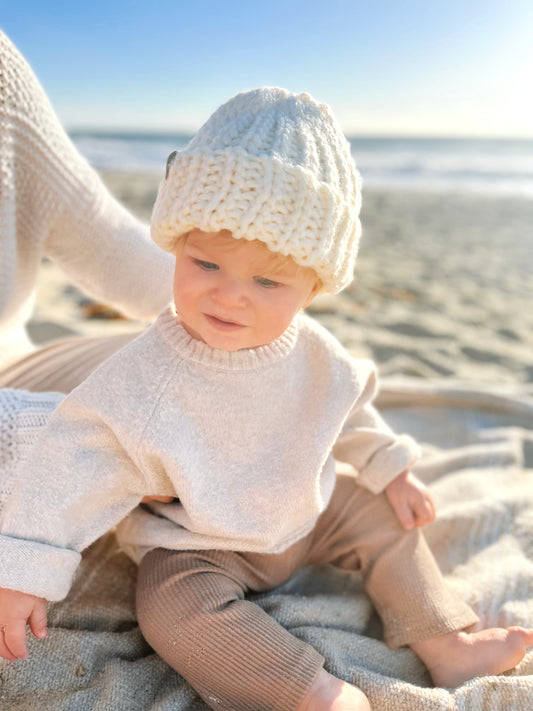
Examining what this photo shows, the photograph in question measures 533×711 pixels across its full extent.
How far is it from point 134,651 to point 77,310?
7.85ft

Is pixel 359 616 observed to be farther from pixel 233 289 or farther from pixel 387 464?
pixel 233 289

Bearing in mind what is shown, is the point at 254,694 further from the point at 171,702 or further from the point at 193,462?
the point at 193,462

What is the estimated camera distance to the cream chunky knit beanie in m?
1.00

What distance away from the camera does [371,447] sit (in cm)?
146

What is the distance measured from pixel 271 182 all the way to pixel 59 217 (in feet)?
2.44

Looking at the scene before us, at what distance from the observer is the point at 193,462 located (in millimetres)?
1163

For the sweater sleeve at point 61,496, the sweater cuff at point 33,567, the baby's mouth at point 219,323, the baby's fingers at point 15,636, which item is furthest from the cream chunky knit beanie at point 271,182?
the baby's fingers at point 15,636

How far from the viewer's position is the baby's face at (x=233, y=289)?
1.04 meters

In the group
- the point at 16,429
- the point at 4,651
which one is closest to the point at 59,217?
the point at 16,429

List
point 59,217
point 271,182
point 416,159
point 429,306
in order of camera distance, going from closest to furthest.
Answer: point 271,182
point 59,217
point 429,306
point 416,159

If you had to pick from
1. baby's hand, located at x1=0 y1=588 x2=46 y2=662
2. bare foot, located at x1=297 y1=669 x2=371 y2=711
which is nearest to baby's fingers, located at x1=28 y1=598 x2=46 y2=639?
baby's hand, located at x1=0 y1=588 x2=46 y2=662

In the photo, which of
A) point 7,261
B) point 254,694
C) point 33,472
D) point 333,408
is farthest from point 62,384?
point 254,694

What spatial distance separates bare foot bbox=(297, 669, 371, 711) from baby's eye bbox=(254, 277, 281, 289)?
70 cm

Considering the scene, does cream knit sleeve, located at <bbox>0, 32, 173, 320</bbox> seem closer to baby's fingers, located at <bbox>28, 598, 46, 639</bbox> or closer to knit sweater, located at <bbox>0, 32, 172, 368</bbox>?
knit sweater, located at <bbox>0, 32, 172, 368</bbox>
